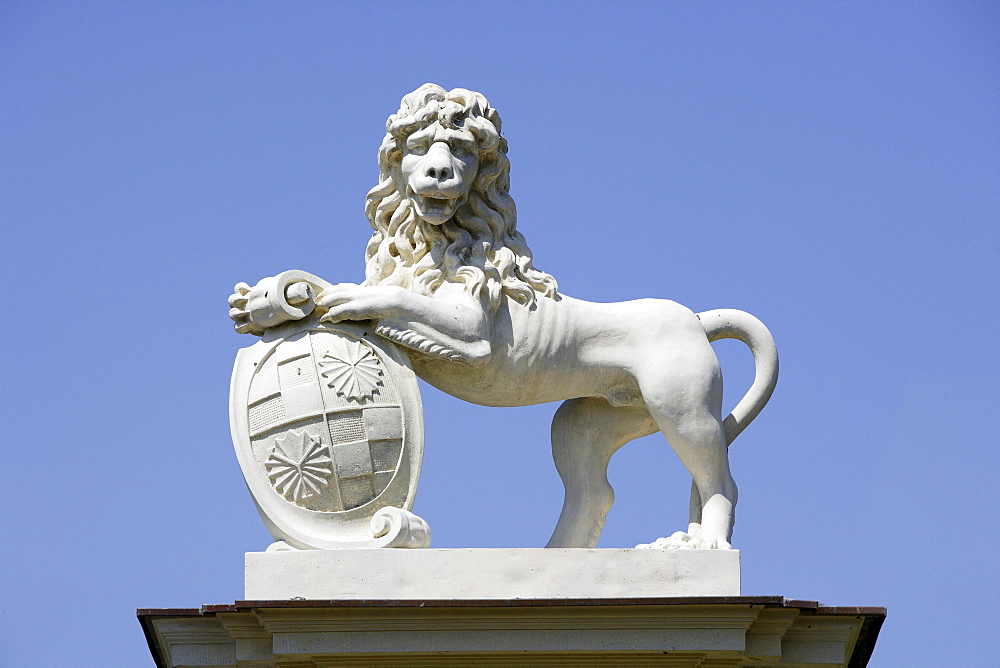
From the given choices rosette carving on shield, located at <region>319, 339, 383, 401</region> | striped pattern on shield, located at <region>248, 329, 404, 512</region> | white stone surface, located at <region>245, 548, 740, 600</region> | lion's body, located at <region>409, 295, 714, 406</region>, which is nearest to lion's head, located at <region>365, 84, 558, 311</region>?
lion's body, located at <region>409, 295, 714, 406</region>

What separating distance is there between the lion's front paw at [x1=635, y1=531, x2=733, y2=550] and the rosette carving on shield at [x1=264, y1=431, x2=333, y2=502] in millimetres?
1988

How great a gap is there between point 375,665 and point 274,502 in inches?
46.1

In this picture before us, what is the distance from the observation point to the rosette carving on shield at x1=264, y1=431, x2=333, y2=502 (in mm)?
11750

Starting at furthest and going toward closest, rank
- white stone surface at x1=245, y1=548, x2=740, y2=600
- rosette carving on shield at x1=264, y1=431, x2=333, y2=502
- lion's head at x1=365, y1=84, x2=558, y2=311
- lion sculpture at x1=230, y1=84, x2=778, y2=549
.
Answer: lion's head at x1=365, y1=84, x2=558, y2=311 → lion sculpture at x1=230, y1=84, x2=778, y2=549 → rosette carving on shield at x1=264, y1=431, x2=333, y2=502 → white stone surface at x1=245, y1=548, x2=740, y2=600

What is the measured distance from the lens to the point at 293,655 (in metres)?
11.5

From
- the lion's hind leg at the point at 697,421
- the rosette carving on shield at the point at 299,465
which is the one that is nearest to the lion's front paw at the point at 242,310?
the rosette carving on shield at the point at 299,465

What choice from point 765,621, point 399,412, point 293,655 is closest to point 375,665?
point 293,655

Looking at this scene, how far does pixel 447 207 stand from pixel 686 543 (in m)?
2.57

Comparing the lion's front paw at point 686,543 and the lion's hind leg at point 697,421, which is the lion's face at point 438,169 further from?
the lion's front paw at point 686,543

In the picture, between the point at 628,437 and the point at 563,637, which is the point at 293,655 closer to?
the point at 563,637

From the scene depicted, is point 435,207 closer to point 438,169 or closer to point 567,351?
point 438,169

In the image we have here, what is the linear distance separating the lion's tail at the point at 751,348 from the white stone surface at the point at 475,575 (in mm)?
1402

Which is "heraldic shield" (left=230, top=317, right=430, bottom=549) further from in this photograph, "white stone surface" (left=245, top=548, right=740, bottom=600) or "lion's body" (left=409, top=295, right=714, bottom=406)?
"lion's body" (left=409, top=295, right=714, bottom=406)

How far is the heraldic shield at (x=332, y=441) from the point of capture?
1177cm
